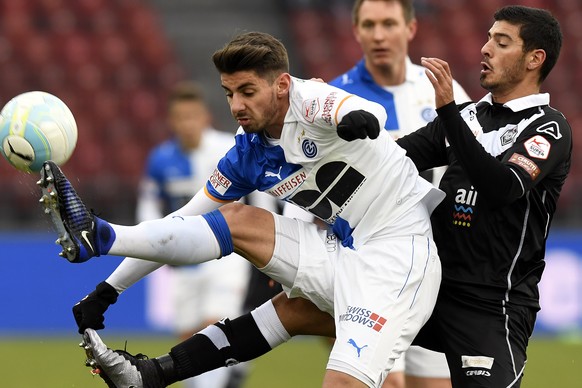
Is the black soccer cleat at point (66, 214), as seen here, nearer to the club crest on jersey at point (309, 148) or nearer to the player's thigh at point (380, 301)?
the club crest on jersey at point (309, 148)

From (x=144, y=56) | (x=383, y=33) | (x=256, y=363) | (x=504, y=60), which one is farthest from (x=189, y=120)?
(x=144, y=56)

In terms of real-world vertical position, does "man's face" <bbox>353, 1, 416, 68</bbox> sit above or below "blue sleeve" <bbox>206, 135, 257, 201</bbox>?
above

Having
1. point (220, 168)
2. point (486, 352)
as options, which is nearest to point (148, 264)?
point (220, 168)

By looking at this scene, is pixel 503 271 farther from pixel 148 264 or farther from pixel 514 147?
pixel 148 264

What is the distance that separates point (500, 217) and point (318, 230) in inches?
35.2

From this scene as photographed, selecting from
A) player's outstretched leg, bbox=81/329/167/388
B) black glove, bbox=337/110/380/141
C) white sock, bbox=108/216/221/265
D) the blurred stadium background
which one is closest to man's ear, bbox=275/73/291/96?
black glove, bbox=337/110/380/141

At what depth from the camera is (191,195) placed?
981cm

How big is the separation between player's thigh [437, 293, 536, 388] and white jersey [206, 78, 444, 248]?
1.79ft

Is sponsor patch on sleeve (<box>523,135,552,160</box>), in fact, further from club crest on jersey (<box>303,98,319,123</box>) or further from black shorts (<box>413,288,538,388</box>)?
club crest on jersey (<box>303,98,319,123</box>)

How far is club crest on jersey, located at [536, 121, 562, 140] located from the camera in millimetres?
5047

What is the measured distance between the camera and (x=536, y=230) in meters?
5.20

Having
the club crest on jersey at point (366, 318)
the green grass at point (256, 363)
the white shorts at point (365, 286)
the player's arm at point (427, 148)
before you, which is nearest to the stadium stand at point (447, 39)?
the green grass at point (256, 363)

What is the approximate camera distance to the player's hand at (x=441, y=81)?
16.2ft

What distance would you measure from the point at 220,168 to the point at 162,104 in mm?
10871
